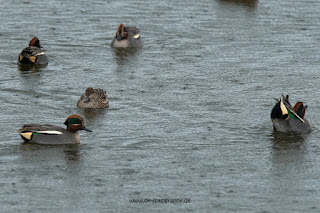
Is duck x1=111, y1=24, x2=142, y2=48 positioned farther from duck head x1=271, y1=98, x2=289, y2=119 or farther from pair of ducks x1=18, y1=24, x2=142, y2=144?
duck head x1=271, y1=98, x2=289, y2=119

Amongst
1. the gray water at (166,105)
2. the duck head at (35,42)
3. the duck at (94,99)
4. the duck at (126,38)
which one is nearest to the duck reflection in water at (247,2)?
the gray water at (166,105)

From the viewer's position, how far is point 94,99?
1652 centimetres

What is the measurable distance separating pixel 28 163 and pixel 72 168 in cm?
77

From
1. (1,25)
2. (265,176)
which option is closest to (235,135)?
(265,176)

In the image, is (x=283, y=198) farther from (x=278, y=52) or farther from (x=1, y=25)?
(x=1, y=25)

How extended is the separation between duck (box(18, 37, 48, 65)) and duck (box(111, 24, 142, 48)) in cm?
276

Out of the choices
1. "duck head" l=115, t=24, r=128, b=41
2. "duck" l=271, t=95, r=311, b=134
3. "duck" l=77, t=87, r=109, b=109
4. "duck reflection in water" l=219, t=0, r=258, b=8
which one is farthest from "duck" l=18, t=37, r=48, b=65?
"duck reflection in water" l=219, t=0, r=258, b=8

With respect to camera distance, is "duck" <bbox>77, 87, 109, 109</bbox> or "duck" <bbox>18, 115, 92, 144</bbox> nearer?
"duck" <bbox>18, 115, 92, 144</bbox>

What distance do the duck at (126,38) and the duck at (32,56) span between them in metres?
2.76

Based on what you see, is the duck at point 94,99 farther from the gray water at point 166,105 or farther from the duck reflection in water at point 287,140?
the duck reflection in water at point 287,140

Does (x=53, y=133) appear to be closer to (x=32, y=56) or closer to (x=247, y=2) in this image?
(x=32, y=56)

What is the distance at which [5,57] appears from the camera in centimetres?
2098

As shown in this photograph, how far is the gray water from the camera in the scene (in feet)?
39.5

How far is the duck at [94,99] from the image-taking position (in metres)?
16.5
